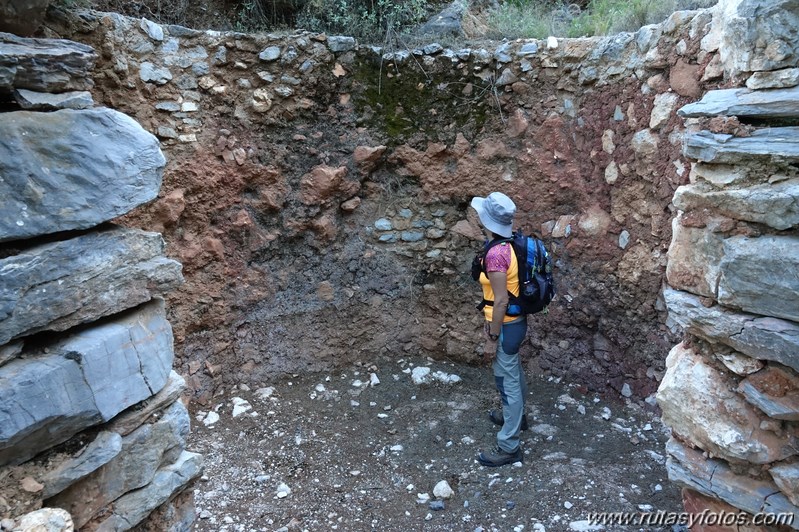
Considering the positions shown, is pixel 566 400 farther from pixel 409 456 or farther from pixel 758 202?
pixel 758 202

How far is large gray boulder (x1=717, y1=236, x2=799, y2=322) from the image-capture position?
1.93 meters

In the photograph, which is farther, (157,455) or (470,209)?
(470,209)

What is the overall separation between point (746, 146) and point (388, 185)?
3.01 m

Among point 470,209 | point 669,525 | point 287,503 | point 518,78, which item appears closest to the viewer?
point 669,525

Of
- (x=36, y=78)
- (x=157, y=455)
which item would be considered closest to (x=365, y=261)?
(x=157, y=455)

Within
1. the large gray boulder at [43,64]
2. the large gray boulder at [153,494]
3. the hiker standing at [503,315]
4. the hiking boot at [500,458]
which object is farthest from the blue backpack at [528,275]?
the large gray boulder at [43,64]

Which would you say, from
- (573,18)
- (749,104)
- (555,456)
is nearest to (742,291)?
(749,104)

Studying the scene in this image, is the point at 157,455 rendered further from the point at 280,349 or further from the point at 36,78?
the point at 280,349

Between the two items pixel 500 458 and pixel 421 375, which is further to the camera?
pixel 421 375

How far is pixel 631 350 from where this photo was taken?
4066 millimetres

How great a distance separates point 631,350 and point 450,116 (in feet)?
7.19

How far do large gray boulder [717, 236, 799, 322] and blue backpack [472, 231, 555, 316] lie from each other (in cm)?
138

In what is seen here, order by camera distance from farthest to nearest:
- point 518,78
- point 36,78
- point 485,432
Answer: point 518,78, point 485,432, point 36,78

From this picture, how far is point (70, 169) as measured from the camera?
1848 millimetres
